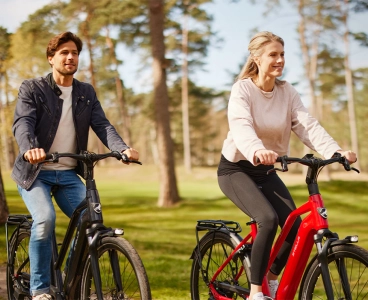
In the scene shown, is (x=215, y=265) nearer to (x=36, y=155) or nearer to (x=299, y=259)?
(x=299, y=259)

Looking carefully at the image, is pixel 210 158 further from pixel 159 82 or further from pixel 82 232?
pixel 82 232

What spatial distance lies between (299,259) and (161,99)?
14232 mm

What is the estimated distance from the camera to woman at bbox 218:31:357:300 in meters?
3.83

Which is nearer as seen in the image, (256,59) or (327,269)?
(327,269)

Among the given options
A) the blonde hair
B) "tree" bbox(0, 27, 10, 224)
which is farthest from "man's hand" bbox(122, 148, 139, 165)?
"tree" bbox(0, 27, 10, 224)

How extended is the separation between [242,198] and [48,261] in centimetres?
140

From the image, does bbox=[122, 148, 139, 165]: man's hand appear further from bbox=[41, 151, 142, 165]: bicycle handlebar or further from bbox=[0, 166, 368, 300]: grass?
bbox=[0, 166, 368, 300]: grass

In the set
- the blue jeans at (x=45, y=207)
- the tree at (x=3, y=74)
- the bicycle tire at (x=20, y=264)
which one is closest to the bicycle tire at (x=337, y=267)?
the blue jeans at (x=45, y=207)

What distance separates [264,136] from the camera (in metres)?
3.97

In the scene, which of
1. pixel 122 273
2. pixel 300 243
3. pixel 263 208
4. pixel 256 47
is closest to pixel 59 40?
pixel 256 47

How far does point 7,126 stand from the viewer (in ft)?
61.4

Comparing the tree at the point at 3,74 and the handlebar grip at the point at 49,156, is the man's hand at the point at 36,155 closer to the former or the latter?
the handlebar grip at the point at 49,156

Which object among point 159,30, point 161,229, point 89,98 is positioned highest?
point 159,30

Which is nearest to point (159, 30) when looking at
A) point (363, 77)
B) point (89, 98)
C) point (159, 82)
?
point (159, 82)
